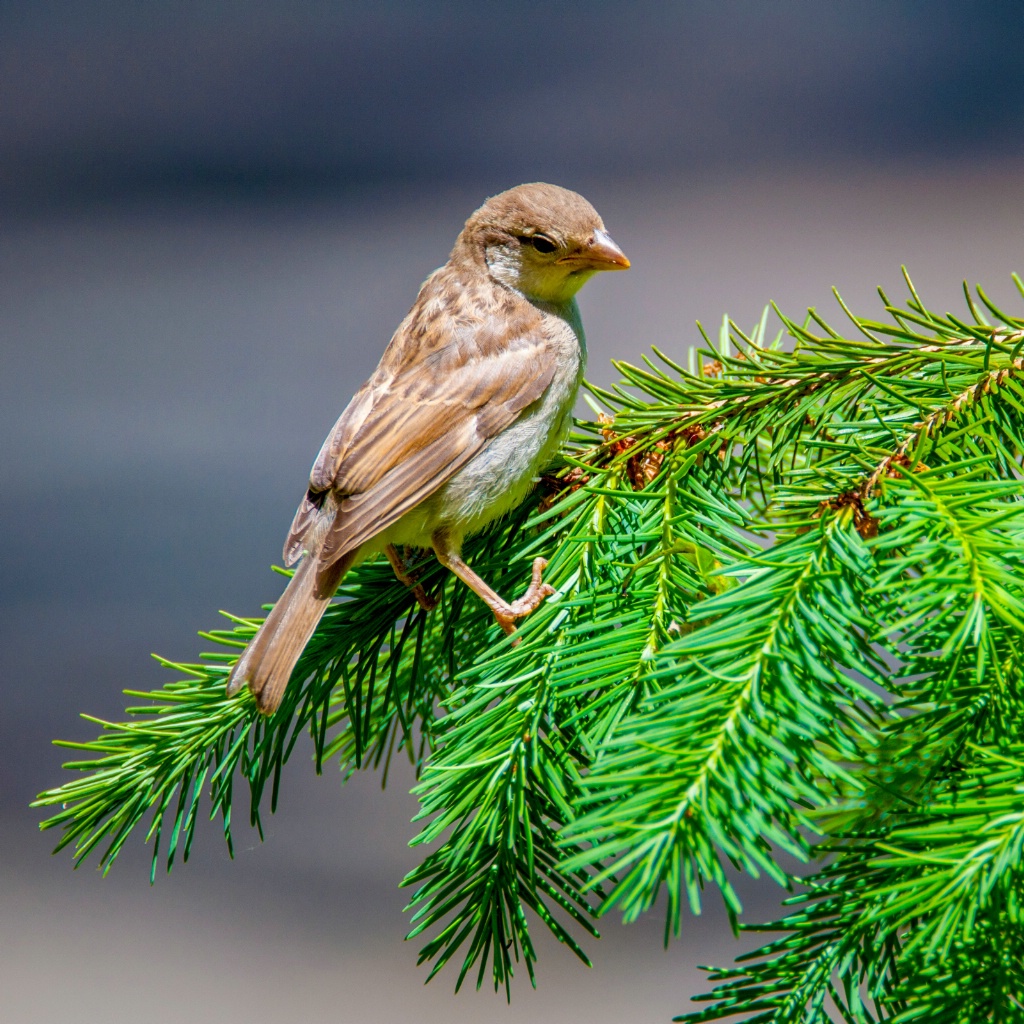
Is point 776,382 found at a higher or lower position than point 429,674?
higher

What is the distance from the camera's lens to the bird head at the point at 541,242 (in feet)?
5.45

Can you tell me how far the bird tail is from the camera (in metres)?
1.04

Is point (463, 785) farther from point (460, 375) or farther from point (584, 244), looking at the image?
point (584, 244)

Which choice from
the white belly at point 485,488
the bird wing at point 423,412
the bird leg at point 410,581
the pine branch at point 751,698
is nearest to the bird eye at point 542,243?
the bird wing at point 423,412

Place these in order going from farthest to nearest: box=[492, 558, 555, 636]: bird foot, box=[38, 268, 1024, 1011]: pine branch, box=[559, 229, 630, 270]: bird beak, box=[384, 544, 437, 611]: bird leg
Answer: box=[559, 229, 630, 270]: bird beak
box=[384, 544, 437, 611]: bird leg
box=[492, 558, 555, 636]: bird foot
box=[38, 268, 1024, 1011]: pine branch

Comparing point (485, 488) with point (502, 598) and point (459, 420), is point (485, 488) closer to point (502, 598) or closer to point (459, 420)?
point (459, 420)

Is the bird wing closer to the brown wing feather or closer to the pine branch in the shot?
the brown wing feather

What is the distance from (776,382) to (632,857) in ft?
2.23

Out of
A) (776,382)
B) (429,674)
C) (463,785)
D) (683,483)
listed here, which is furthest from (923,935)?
(429,674)

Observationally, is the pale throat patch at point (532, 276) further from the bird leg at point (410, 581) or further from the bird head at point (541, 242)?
the bird leg at point (410, 581)

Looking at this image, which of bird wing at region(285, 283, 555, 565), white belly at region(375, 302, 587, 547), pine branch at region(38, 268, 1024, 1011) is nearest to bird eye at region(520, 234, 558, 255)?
bird wing at region(285, 283, 555, 565)

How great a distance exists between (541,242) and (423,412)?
1.45ft

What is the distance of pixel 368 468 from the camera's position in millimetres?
1395

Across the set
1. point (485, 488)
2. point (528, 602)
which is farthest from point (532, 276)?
point (528, 602)
